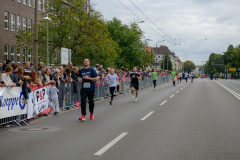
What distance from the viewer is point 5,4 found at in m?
41.2

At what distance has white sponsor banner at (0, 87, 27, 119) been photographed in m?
9.62

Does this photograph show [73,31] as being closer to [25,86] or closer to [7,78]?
[25,86]

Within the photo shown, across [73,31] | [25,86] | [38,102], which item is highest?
[73,31]

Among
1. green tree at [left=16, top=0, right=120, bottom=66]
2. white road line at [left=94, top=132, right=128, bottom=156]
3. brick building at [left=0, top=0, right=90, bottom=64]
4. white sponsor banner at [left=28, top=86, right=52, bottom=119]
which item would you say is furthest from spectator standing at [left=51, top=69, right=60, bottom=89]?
brick building at [left=0, top=0, right=90, bottom=64]

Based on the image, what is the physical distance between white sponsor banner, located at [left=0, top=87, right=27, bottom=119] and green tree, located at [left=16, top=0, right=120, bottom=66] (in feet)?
79.5

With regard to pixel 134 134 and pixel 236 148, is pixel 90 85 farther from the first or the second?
pixel 236 148

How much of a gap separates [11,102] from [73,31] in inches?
1004

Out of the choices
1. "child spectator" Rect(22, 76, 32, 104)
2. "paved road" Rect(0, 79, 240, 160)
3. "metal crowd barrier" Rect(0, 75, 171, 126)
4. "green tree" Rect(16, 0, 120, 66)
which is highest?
"green tree" Rect(16, 0, 120, 66)

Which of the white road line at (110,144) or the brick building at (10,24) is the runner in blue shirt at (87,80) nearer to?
the white road line at (110,144)

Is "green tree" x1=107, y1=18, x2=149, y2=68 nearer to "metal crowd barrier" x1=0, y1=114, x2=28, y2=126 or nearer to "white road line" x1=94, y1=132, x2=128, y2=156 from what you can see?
"metal crowd barrier" x1=0, y1=114, x2=28, y2=126

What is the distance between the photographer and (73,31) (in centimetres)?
3491

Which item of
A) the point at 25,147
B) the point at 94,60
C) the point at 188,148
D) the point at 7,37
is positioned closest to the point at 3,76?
the point at 25,147

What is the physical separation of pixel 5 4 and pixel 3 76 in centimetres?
3385

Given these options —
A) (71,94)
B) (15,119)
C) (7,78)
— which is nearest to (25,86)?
(7,78)
